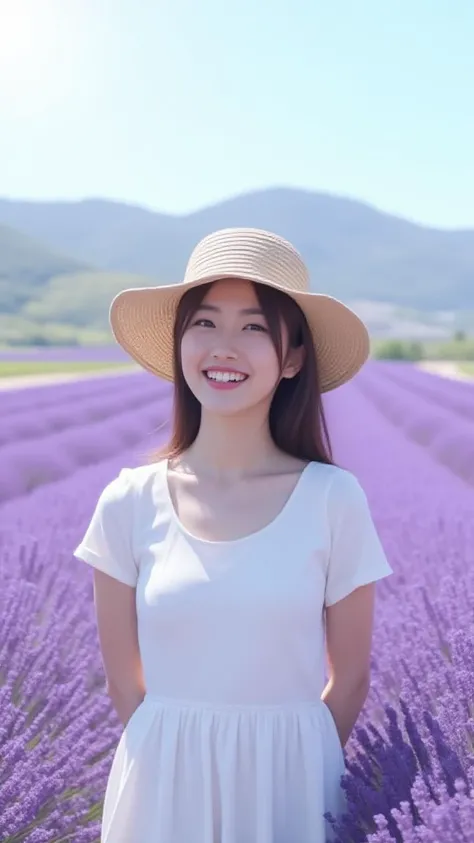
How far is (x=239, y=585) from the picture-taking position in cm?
161

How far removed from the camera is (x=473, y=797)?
3.89 ft

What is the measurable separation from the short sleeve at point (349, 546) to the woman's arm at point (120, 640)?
337 mm

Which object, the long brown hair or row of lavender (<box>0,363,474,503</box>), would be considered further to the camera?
row of lavender (<box>0,363,474,503</box>)

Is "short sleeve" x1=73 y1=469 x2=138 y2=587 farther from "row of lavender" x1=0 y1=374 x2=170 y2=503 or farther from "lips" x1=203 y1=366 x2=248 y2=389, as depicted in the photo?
"row of lavender" x1=0 y1=374 x2=170 y2=503

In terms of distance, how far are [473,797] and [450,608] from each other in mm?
973

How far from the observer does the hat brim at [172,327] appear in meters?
1.75

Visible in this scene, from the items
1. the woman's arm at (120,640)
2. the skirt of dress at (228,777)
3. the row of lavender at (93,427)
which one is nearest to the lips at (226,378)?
the woman's arm at (120,640)

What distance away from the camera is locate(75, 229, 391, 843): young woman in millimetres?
1591

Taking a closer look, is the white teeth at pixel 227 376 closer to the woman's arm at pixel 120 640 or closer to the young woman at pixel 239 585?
the young woman at pixel 239 585

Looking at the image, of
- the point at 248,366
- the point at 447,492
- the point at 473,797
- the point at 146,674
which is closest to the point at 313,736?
the point at 146,674

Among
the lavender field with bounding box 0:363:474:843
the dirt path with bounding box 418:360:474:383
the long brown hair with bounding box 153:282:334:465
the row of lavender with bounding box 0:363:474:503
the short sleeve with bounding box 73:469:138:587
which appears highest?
the long brown hair with bounding box 153:282:334:465

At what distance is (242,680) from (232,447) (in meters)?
0.38

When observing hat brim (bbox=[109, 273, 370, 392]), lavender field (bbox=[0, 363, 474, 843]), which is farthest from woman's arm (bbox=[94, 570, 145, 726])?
hat brim (bbox=[109, 273, 370, 392])

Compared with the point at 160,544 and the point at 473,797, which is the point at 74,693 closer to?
the point at 160,544
